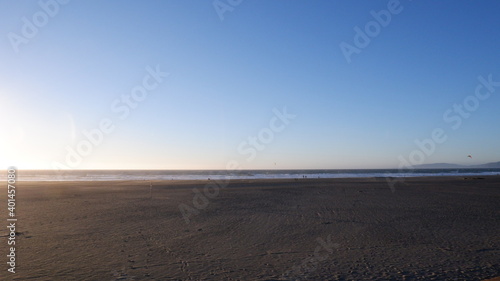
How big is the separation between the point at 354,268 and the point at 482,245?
5.53 meters

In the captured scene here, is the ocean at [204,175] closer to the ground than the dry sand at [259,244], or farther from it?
farther from it

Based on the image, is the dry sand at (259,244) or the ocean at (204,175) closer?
the dry sand at (259,244)

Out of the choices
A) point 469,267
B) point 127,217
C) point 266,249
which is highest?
point 127,217

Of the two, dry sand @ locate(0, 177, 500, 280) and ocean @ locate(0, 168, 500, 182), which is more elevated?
ocean @ locate(0, 168, 500, 182)

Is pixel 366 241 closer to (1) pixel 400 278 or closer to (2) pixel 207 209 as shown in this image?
(1) pixel 400 278

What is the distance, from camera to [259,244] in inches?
445

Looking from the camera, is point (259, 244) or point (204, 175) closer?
point (259, 244)

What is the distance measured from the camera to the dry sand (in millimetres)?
8469

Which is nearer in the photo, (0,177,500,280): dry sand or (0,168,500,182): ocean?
(0,177,500,280): dry sand

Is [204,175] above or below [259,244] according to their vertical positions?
above

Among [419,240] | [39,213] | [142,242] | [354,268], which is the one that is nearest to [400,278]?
[354,268]

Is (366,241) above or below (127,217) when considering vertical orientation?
below

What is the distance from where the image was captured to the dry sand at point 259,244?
8.47 metres

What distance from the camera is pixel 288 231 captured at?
13.3 metres
